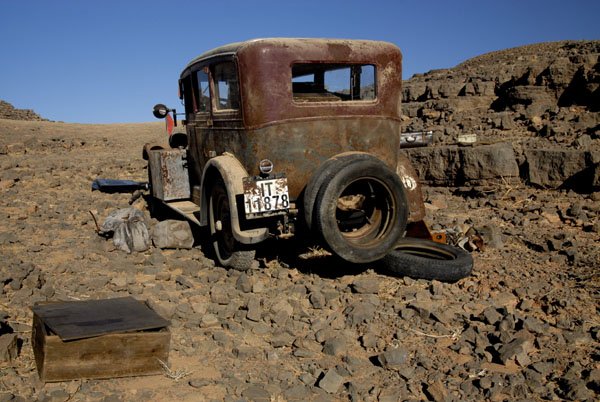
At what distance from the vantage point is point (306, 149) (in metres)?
5.14

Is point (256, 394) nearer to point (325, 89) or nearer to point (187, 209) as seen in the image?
point (325, 89)

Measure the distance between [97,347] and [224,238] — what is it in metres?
2.44

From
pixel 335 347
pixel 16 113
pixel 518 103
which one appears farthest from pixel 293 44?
pixel 16 113

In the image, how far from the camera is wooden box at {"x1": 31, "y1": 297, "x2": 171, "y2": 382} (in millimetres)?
3229

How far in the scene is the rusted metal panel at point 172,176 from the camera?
7.05 metres

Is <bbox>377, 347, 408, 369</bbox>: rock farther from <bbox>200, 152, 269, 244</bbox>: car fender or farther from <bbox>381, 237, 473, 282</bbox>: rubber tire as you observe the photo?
<bbox>200, 152, 269, 244</bbox>: car fender

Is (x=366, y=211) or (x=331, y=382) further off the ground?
(x=366, y=211)

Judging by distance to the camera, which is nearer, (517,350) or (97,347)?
(97,347)

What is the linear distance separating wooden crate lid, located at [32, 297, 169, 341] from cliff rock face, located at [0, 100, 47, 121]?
3022 centimetres

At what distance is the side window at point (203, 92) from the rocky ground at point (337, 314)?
1651 mm

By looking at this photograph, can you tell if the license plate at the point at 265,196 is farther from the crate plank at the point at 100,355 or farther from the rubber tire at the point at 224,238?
the crate plank at the point at 100,355

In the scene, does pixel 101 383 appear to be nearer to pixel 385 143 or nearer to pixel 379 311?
pixel 379 311

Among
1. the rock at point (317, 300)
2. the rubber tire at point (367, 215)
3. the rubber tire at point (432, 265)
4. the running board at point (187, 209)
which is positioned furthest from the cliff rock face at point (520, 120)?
the rock at point (317, 300)

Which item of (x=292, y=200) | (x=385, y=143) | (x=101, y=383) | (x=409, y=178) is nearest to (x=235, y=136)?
(x=292, y=200)
